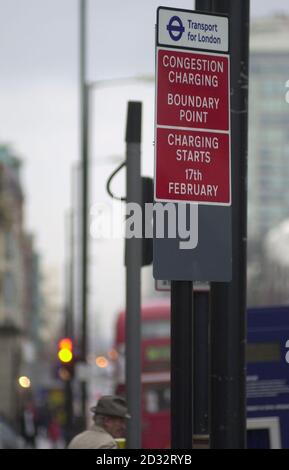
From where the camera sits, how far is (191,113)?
6027 millimetres

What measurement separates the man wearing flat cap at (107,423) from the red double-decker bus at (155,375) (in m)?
18.9

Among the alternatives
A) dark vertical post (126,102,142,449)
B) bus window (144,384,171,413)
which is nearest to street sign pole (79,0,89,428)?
bus window (144,384,171,413)

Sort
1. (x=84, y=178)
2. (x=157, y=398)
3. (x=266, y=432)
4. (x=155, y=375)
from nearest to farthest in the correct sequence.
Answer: (x=266, y=432)
(x=157, y=398)
(x=155, y=375)
(x=84, y=178)

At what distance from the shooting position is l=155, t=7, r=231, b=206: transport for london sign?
5.98m

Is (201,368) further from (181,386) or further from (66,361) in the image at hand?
(66,361)

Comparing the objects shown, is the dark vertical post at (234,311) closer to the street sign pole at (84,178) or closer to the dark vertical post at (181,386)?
the dark vertical post at (181,386)

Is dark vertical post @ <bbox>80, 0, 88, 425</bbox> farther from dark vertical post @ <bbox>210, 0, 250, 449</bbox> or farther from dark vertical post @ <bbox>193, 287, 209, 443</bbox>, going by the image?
dark vertical post @ <bbox>210, 0, 250, 449</bbox>

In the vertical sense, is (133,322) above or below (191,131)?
below

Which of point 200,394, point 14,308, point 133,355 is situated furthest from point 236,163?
point 14,308

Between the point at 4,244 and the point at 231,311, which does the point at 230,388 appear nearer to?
the point at 231,311

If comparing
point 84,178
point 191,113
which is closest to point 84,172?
point 84,178

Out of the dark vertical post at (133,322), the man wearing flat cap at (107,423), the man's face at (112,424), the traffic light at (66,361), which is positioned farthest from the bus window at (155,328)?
the man's face at (112,424)

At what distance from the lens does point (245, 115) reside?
6.31m

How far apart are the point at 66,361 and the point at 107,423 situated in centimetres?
1844
